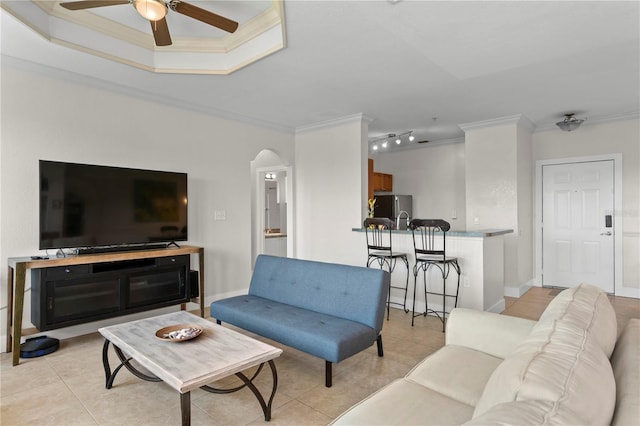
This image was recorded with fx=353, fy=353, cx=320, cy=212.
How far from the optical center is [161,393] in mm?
2438


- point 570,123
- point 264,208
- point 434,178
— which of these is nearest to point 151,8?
point 264,208

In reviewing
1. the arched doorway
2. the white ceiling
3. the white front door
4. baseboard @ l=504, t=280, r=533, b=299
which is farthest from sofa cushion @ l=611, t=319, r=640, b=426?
the arched doorway

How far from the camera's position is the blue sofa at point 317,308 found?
8.13ft

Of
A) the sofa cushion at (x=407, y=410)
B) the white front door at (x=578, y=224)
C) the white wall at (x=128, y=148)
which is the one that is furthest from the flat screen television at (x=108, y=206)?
the white front door at (x=578, y=224)

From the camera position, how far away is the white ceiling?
8.30 ft

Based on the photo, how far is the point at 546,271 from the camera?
222 inches

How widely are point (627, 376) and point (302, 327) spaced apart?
1.88 metres

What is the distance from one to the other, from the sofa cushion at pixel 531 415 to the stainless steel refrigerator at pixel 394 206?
6028mm

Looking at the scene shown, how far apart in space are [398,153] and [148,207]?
5.19 meters

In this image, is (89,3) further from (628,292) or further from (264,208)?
(628,292)

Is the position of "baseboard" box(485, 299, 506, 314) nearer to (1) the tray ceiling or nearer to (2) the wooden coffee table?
(2) the wooden coffee table

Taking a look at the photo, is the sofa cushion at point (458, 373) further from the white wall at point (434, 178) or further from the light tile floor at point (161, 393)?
the white wall at point (434, 178)

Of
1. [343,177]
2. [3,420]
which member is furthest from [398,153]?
[3,420]

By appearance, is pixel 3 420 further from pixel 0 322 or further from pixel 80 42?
pixel 80 42
